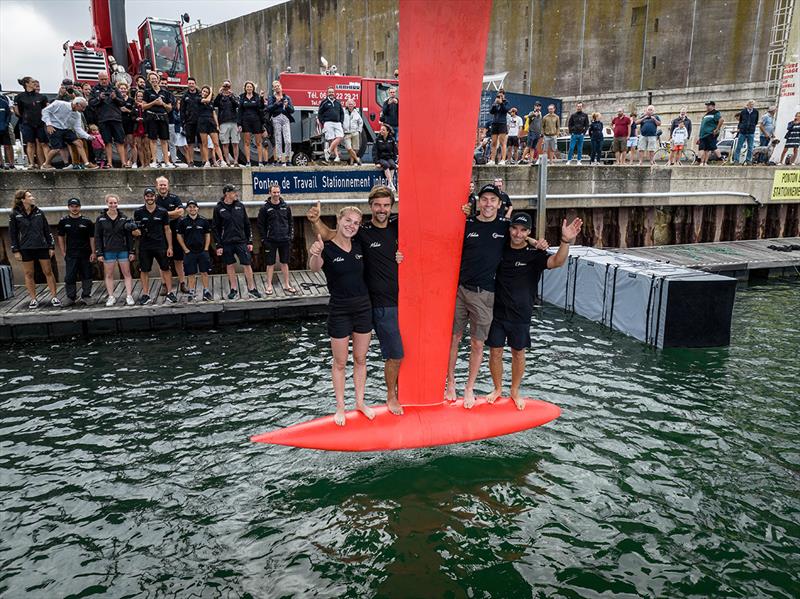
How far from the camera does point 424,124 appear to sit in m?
5.14

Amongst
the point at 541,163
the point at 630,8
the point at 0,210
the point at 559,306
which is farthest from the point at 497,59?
the point at 0,210

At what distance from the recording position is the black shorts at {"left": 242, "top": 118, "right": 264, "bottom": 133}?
43.3 ft

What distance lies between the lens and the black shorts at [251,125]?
13.2 meters

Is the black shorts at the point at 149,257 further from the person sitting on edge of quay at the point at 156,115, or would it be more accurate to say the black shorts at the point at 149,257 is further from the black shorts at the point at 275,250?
the person sitting on edge of quay at the point at 156,115

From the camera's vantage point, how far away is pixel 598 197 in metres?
16.1

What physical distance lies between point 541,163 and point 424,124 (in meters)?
9.81

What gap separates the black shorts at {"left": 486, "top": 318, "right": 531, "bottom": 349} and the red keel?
0.68 meters

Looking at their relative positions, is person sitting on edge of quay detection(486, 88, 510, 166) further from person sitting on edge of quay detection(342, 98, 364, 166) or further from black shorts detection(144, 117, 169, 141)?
black shorts detection(144, 117, 169, 141)

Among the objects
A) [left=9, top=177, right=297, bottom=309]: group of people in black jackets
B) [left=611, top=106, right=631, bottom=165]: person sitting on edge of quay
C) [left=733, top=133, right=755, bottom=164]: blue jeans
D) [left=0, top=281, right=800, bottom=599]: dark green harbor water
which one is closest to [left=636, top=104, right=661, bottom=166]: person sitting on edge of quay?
[left=611, top=106, right=631, bottom=165]: person sitting on edge of quay

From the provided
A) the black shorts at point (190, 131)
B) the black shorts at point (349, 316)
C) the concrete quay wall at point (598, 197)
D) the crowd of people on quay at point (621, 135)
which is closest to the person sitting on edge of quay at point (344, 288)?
the black shorts at point (349, 316)

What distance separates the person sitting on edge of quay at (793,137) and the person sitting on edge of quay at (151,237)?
19.0 meters

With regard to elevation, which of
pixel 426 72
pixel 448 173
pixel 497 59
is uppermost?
pixel 497 59

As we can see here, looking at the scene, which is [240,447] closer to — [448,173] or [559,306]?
[448,173]

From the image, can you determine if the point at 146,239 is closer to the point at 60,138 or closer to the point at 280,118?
the point at 60,138
